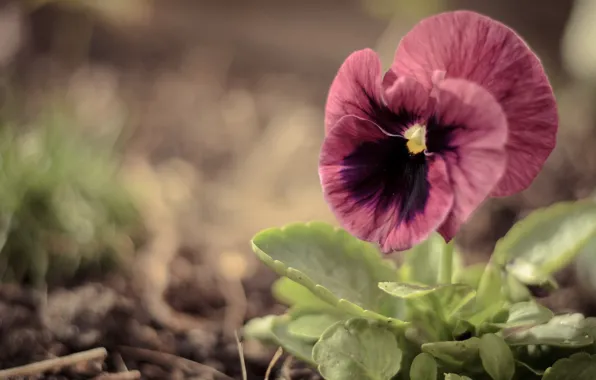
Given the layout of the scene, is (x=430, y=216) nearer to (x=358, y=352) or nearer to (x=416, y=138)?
(x=416, y=138)

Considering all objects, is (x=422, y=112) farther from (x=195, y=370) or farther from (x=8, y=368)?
(x=8, y=368)

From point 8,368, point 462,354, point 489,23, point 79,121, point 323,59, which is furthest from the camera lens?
point 323,59

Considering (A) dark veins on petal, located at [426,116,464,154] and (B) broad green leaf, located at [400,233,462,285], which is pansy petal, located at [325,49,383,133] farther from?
(B) broad green leaf, located at [400,233,462,285]

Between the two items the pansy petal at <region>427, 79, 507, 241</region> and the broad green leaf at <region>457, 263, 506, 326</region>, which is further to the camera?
the broad green leaf at <region>457, 263, 506, 326</region>

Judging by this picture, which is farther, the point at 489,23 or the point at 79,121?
the point at 79,121

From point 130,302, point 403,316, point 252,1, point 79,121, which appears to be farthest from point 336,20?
point 403,316

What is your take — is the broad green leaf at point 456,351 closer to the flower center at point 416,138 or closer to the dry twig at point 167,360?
the flower center at point 416,138

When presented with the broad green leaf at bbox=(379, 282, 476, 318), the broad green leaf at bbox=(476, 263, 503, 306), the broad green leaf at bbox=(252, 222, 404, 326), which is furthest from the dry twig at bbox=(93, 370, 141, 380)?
the broad green leaf at bbox=(476, 263, 503, 306)
